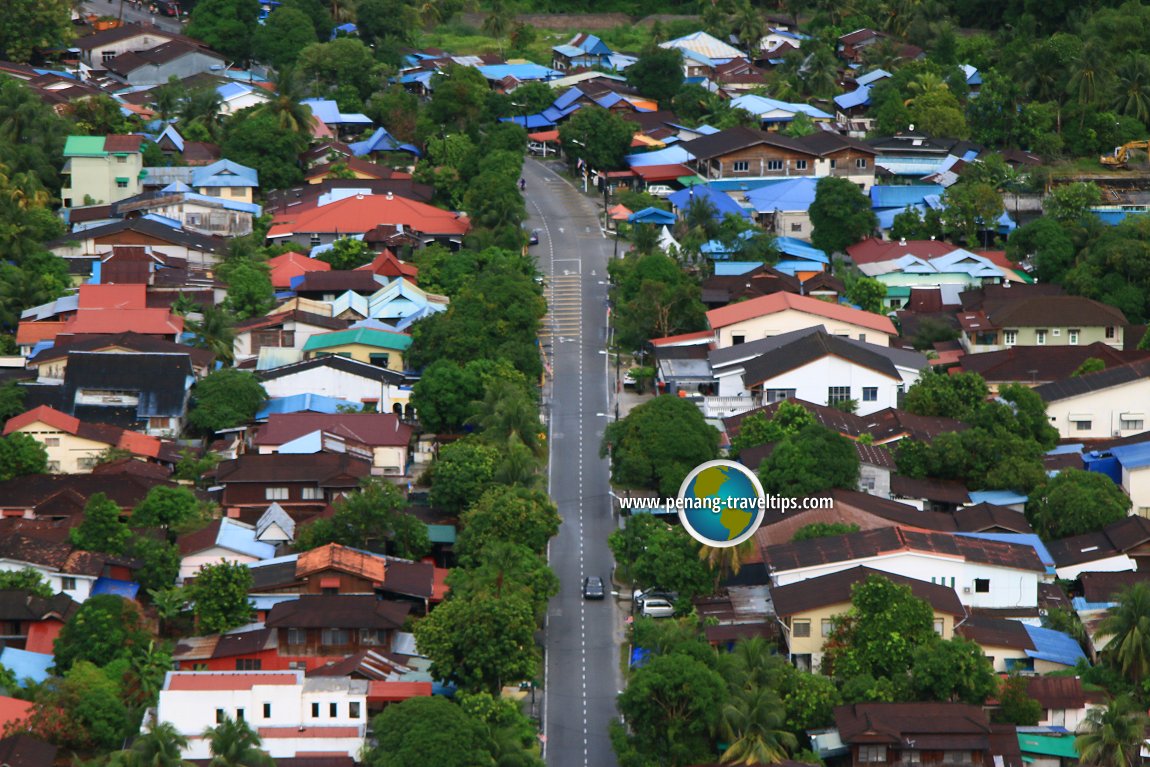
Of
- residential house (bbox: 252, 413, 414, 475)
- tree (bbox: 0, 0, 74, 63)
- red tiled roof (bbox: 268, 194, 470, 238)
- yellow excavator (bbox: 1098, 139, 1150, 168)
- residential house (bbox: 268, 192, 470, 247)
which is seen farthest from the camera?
tree (bbox: 0, 0, 74, 63)

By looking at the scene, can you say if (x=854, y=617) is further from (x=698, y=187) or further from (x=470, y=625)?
(x=698, y=187)

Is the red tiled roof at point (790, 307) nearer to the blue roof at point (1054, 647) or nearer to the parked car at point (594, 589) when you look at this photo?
the parked car at point (594, 589)

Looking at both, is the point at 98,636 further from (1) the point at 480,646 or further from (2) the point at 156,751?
(1) the point at 480,646

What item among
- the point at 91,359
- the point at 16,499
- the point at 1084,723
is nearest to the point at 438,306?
the point at 91,359

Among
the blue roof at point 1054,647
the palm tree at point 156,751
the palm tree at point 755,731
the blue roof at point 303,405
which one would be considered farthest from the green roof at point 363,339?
the palm tree at point 755,731

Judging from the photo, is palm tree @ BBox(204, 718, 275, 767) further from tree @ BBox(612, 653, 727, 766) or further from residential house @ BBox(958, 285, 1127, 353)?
residential house @ BBox(958, 285, 1127, 353)

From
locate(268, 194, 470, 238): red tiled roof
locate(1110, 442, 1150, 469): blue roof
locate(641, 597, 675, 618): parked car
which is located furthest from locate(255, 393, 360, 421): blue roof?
locate(1110, 442, 1150, 469): blue roof
